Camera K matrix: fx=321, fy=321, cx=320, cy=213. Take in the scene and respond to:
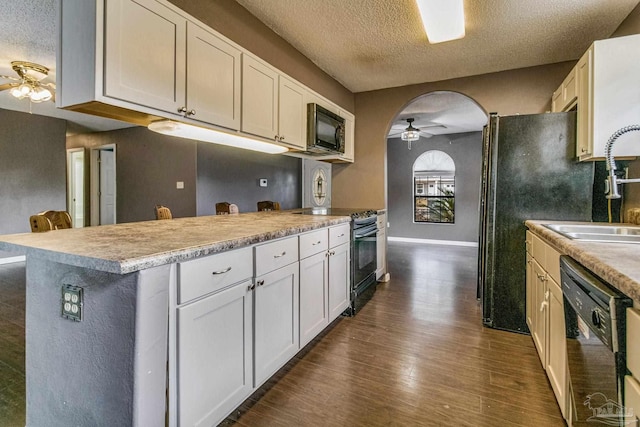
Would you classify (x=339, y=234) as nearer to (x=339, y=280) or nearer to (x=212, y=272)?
(x=339, y=280)

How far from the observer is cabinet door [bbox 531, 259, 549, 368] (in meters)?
1.77

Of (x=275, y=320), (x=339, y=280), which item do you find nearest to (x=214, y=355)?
(x=275, y=320)

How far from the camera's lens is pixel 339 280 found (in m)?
2.60

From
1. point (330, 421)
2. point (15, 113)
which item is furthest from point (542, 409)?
point (15, 113)

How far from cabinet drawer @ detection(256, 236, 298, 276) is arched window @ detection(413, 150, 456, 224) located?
6.02 m

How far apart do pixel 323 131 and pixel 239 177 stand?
2255 mm

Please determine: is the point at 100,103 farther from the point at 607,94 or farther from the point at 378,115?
the point at 378,115

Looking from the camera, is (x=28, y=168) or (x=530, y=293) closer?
(x=530, y=293)

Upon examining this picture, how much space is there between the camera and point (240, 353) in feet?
4.85

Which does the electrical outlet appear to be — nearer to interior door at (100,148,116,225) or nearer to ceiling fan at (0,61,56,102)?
ceiling fan at (0,61,56,102)

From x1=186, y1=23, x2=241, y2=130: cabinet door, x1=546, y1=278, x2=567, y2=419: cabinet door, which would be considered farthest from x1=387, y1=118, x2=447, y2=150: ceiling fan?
x1=546, y1=278, x2=567, y2=419: cabinet door

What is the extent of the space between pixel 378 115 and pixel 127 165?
453cm

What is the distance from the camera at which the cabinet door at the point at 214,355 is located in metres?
1.20

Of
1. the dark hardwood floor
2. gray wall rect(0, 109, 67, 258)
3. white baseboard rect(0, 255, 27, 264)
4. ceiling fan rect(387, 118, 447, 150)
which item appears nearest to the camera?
the dark hardwood floor
